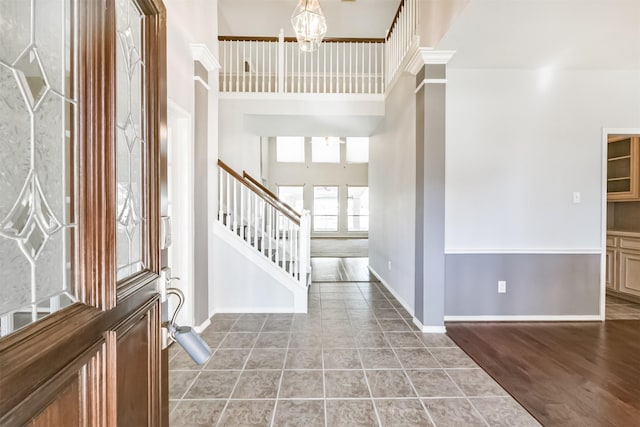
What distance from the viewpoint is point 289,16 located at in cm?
543

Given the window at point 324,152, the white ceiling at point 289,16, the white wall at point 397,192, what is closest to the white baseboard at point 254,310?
the white wall at point 397,192

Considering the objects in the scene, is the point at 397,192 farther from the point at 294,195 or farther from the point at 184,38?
the point at 294,195

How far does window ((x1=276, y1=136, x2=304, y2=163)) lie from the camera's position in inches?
456

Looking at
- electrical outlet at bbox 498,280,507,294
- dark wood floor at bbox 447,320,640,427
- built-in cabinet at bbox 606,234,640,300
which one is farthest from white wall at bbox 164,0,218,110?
built-in cabinet at bbox 606,234,640,300

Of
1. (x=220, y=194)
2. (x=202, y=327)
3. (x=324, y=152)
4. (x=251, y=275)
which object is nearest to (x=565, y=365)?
(x=251, y=275)

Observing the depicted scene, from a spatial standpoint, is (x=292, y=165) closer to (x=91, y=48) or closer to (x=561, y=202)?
(x=561, y=202)

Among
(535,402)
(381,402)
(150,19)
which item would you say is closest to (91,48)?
(150,19)

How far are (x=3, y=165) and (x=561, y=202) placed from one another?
13.8ft

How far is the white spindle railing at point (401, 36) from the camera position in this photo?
331cm

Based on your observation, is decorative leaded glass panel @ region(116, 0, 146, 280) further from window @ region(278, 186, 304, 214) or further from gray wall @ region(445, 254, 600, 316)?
window @ region(278, 186, 304, 214)

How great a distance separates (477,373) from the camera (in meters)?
2.26

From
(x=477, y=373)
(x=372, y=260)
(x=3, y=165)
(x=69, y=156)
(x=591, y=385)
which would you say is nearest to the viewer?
(x=3, y=165)

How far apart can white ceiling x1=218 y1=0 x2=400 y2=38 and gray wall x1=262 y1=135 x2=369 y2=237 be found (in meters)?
5.75

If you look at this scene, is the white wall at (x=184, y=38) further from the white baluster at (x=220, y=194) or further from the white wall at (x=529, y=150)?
the white wall at (x=529, y=150)
